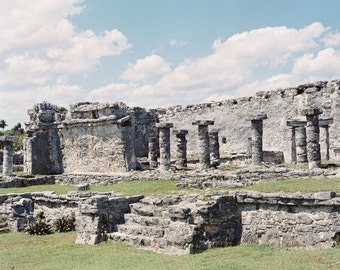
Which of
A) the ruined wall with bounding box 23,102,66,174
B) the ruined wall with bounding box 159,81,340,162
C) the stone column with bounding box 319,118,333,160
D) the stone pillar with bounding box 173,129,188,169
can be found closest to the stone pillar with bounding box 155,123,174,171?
the stone pillar with bounding box 173,129,188,169

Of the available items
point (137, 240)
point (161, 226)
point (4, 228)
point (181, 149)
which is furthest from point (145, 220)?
point (181, 149)

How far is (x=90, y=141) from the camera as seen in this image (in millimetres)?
27422

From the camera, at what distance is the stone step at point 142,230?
11852 mm

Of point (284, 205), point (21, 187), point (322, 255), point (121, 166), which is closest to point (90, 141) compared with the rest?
point (121, 166)

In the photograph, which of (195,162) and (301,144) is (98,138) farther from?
(301,144)

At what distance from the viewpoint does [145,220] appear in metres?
12.7

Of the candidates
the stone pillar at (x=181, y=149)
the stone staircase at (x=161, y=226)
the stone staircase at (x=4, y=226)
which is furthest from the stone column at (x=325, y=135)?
the stone staircase at (x=4, y=226)

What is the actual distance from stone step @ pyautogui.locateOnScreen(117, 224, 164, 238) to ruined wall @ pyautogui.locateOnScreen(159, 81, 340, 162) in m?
18.6

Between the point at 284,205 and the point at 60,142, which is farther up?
the point at 60,142

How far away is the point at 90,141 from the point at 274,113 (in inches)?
518

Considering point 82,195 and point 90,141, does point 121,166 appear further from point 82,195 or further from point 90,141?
point 82,195

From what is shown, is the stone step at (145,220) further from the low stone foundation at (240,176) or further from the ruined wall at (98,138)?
the ruined wall at (98,138)

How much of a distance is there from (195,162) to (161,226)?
67.7ft

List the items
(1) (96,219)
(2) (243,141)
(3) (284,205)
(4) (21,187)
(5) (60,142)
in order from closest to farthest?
1. (3) (284,205)
2. (1) (96,219)
3. (4) (21,187)
4. (5) (60,142)
5. (2) (243,141)
